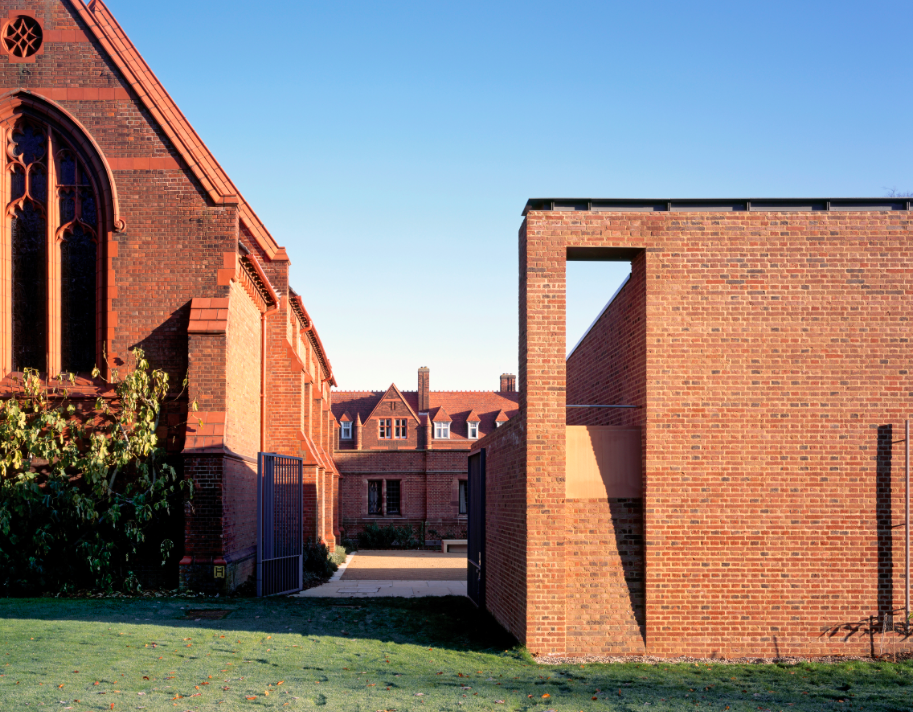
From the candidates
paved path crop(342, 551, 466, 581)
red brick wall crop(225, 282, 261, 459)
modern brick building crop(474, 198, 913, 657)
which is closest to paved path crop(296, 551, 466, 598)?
paved path crop(342, 551, 466, 581)

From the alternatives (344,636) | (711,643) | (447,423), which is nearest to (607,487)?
(711,643)

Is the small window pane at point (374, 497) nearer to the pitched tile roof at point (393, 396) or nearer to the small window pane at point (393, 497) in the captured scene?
the small window pane at point (393, 497)

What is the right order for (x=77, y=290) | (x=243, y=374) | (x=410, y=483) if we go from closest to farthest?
(x=77, y=290), (x=243, y=374), (x=410, y=483)

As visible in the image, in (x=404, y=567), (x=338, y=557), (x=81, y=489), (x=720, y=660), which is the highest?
(x=81, y=489)

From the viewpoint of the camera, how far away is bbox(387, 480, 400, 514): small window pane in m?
41.8

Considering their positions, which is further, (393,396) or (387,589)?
(393,396)

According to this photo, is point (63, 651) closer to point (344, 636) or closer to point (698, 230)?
point (344, 636)

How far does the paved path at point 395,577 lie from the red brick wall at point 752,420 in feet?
25.9

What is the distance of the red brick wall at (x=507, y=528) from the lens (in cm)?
1078

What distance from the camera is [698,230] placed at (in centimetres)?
1107

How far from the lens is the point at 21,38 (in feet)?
55.1

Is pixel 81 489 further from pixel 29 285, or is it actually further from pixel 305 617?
pixel 305 617

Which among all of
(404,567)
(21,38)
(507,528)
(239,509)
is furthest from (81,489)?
(404,567)

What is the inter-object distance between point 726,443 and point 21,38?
614 inches
